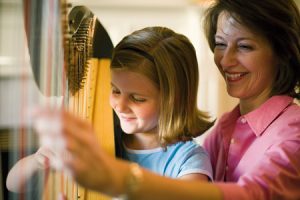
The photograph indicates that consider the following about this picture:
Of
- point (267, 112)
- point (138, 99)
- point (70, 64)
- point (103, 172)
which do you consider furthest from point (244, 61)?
point (103, 172)

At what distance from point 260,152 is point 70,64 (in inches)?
18.1

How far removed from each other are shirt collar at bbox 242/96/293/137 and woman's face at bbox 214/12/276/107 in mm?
51

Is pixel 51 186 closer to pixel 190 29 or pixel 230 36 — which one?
pixel 230 36

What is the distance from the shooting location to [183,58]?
105 centimetres

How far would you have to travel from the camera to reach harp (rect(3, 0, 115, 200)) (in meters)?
0.72

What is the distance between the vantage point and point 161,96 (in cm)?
103

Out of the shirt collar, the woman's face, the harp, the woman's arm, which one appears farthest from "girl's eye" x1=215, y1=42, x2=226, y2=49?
the woman's arm

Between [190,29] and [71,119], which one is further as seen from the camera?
[190,29]

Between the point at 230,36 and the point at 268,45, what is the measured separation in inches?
3.7

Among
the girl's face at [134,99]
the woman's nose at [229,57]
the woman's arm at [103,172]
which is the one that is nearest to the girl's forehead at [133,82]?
the girl's face at [134,99]

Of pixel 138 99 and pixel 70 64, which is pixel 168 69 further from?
pixel 70 64

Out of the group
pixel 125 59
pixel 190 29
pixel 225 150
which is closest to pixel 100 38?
pixel 125 59

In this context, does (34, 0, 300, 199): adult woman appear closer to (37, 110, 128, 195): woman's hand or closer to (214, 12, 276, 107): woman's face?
(214, 12, 276, 107): woman's face

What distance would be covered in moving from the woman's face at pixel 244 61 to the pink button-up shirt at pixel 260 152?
0.17 feet
